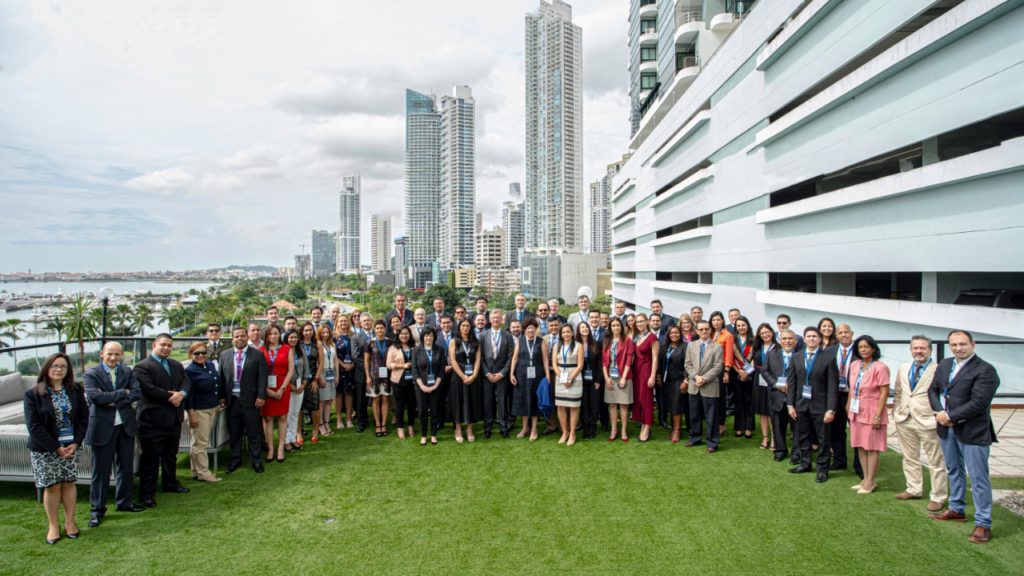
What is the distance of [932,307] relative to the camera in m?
9.08

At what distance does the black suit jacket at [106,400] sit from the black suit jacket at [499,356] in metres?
3.85

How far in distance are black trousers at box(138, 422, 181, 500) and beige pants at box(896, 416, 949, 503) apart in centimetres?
735

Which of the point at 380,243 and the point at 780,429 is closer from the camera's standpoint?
the point at 780,429

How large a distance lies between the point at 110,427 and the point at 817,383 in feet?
23.3

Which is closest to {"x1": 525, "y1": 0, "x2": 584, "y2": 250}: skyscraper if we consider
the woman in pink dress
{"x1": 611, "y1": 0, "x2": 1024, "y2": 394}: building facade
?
{"x1": 611, "y1": 0, "x2": 1024, "y2": 394}: building facade

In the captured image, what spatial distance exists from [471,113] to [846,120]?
11397cm

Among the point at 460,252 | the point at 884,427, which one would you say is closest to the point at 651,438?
the point at 884,427

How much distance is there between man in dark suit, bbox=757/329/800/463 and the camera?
5652mm

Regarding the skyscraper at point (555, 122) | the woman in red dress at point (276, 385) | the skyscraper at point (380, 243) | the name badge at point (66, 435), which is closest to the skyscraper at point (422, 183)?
the skyscraper at point (555, 122)

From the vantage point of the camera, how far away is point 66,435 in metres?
3.99

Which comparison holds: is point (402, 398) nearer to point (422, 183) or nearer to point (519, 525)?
point (519, 525)

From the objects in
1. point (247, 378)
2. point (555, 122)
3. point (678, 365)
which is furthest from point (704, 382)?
point (555, 122)

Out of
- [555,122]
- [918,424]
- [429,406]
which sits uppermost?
[555,122]

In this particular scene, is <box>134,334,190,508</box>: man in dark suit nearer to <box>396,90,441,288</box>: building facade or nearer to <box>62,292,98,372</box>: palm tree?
<box>62,292,98,372</box>: palm tree
